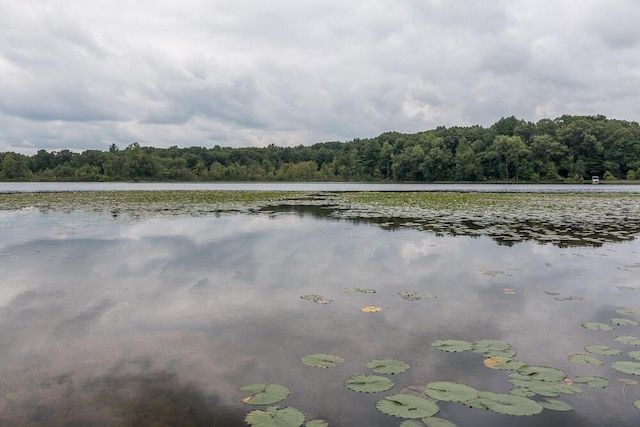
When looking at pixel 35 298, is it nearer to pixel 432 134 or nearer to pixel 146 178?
pixel 146 178

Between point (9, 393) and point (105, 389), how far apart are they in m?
0.78

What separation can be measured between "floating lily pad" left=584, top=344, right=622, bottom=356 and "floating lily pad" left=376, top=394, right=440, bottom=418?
2.34 metres

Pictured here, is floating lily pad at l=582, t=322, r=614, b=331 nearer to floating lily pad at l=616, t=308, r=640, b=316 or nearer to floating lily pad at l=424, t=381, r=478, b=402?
floating lily pad at l=616, t=308, r=640, b=316

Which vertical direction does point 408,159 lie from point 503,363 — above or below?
above

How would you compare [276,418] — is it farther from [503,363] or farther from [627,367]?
[627,367]

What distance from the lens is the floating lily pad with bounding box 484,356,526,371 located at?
456cm

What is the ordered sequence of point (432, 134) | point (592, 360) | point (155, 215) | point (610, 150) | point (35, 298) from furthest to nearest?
point (432, 134), point (610, 150), point (155, 215), point (35, 298), point (592, 360)

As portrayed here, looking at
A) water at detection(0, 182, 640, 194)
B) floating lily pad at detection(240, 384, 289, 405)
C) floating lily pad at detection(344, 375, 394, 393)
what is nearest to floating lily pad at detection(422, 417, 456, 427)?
floating lily pad at detection(344, 375, 394, 393)

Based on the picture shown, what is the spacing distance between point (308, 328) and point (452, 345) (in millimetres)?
1742

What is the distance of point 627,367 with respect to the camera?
14.9 ft

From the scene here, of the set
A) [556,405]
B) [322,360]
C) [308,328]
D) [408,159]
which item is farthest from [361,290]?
[408,159]

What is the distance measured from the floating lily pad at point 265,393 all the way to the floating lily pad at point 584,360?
2.92 metres

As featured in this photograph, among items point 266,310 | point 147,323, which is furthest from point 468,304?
point 147,323

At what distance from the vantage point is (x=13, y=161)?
411 ft
